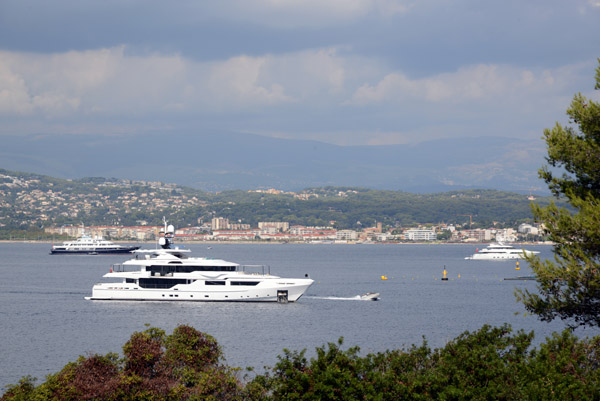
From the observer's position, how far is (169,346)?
21.8 metres


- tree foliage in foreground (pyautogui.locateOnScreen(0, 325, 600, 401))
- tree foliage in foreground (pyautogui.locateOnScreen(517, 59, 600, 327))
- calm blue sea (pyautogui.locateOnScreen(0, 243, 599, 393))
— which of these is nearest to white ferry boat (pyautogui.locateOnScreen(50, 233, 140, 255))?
calm blue sea (pyautogui.locateOnScreen(0, 243, 599, 393))

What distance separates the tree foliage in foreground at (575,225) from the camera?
69.9 ft

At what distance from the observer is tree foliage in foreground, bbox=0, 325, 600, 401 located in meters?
17.4

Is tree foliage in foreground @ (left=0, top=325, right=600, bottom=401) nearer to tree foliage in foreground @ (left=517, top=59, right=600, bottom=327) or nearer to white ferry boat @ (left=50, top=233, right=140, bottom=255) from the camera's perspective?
tree foliage in foreground @ (left=517, top=59, right=600, bottom=327)

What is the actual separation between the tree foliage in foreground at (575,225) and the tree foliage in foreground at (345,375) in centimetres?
157

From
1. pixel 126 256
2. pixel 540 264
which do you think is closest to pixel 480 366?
pixel 540 264

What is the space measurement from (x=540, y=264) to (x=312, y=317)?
36108mm

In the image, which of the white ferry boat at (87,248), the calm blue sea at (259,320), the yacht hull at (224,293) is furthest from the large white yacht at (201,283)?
the white ferry boat at (87,248)

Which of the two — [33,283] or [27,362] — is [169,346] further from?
[33,283]

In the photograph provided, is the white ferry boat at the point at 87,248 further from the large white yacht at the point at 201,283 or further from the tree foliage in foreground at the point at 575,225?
the tree foliage in foreground at the point at 575,225

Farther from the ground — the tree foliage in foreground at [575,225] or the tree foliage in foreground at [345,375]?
the tree foliage in foreground at [575,225]

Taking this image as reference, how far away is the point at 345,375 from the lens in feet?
58.3

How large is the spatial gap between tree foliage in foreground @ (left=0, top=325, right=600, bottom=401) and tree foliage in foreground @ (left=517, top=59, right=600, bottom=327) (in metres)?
1.57

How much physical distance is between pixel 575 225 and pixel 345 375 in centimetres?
775
